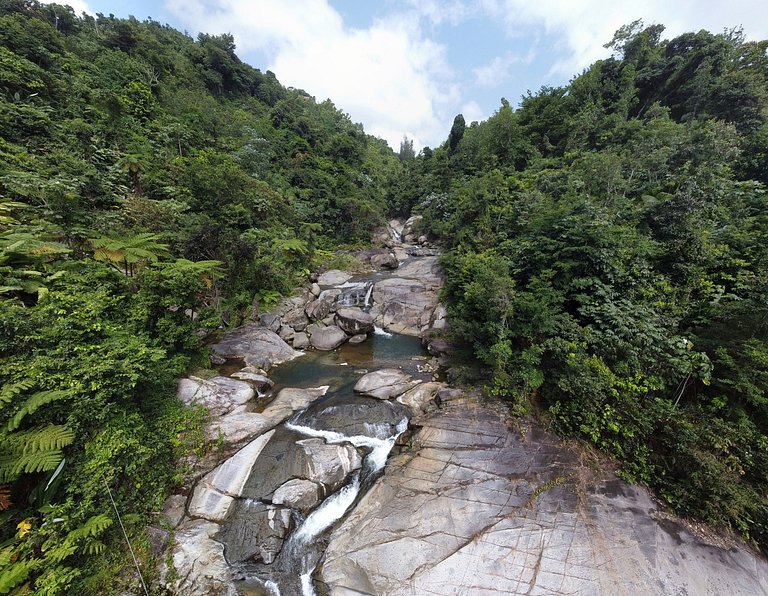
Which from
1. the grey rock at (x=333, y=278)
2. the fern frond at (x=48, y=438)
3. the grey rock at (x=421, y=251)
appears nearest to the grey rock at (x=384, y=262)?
the grey rock at (x=421, y=251)

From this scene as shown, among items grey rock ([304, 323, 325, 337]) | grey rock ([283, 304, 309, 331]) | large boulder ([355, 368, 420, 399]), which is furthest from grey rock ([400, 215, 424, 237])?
large boulder ([355, 368, 420, 399])

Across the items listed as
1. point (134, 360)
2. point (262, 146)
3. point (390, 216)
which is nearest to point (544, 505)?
point (134, 360)

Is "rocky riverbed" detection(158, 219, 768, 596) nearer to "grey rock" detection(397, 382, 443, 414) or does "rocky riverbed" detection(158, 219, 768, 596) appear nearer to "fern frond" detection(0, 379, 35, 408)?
"grey rock" detection(397, 382, 443, 414)

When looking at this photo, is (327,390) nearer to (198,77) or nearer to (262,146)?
(262,146)

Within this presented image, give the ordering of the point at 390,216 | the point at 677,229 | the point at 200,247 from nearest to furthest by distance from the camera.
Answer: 1. the point at 677,229
2. the point at 200,247
3. the point at 390,216

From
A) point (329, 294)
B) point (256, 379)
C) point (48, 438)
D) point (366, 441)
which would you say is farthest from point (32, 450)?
point (329, 294)

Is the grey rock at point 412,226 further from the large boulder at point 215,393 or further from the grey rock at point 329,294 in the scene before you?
the large boulder at point 215,393

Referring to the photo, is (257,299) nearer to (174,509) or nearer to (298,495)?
(174,509)
